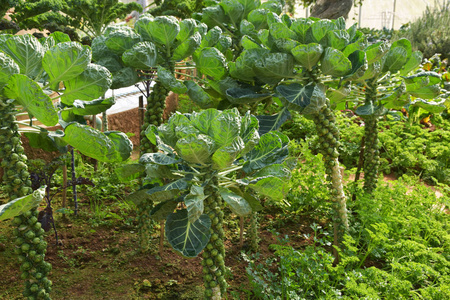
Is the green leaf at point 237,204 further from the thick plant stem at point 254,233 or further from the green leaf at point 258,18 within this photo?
the green leaf at point 258,18

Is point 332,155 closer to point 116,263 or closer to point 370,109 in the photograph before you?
point 370,109

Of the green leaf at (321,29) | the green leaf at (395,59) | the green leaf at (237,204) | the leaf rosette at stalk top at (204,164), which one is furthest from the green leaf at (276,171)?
the green leaf at (395,59)

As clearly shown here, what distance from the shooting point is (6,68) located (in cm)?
144

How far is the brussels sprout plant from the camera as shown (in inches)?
64.0

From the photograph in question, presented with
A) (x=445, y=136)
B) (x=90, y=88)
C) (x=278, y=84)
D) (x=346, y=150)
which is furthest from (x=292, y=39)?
(x=445, y=136)

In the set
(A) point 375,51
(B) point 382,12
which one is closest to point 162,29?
(A) point 375,51

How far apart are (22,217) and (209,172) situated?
0.84 metres

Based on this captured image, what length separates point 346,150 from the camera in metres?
4.75

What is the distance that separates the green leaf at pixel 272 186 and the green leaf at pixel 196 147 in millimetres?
270

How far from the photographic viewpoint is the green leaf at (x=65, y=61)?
1.57 meters

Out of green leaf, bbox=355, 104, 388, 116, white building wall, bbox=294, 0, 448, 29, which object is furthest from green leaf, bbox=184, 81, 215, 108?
white building wall, bbox=294, 0, 448, 29

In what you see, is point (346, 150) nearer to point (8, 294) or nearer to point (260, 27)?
point (260, 27)

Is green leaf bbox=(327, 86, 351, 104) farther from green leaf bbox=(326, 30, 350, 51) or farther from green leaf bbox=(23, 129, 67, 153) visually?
green leaf bbox=(23, 129, 67, 153)

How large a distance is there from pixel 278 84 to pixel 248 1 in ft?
2.36
